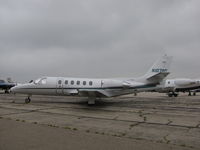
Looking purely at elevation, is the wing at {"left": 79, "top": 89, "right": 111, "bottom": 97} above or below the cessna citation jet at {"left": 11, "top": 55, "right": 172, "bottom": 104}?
below

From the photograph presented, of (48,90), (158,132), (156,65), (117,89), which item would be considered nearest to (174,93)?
(156,65)

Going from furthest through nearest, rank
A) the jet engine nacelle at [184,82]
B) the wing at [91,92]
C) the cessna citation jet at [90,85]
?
the jet engine nacelle at [184,82] < the cessna citation jet at [90,85] < the wing at [91,92]

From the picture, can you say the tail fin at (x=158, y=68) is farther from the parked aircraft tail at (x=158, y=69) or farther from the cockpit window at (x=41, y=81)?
the cockpit window at (x=41, y=81)

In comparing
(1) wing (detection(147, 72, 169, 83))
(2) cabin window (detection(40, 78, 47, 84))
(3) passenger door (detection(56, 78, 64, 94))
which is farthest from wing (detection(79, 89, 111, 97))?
(1) wing (detection(147, 72, 169, 83))

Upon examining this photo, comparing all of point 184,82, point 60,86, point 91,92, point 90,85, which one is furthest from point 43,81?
point 184,82

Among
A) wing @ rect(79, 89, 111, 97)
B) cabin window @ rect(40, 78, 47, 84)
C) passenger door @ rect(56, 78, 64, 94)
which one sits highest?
cabin window @ rect(40, 78, 47, 84)

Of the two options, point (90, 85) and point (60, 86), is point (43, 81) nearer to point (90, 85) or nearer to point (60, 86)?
point (60, 86)

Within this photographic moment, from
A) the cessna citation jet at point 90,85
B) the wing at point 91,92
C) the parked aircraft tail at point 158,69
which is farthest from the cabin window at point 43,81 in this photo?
the parked aircraft tail at point 158,69

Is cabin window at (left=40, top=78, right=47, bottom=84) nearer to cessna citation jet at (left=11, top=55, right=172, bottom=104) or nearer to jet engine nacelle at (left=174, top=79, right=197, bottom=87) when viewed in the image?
cessna citation jet at (left=11, top=55, right=172, bottom=104)

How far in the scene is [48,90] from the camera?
786 inches

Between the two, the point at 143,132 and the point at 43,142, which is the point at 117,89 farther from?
the point at 43,142

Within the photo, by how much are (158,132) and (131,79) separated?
1251 centimetres

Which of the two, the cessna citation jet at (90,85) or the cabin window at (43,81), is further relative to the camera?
the cabin window at (43,81)

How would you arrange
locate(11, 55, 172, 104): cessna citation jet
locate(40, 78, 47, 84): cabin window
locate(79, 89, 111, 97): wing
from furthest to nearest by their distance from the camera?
locate(40, 78, 47, 84): cabin window < locate(11, 55, 172, 104): cessna citation jet < locate(79, 89, 111, 97): wing
